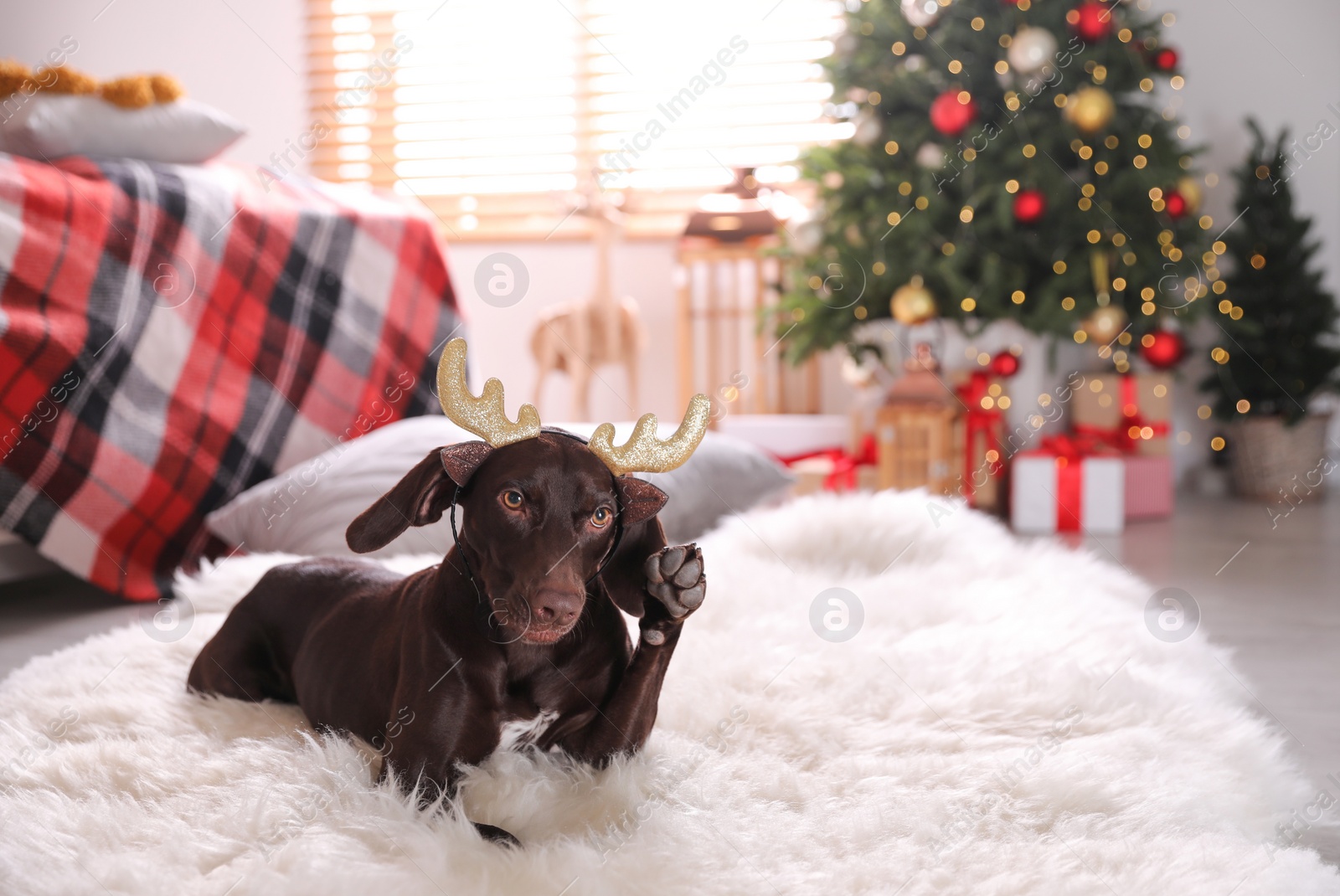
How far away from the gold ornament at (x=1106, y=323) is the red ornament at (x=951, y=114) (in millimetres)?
658

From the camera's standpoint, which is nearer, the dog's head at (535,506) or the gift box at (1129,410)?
the dog's head at (535,506)

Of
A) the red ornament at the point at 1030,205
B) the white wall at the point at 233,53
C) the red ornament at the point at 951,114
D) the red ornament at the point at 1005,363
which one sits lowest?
the red ornament at the point at 1005,363

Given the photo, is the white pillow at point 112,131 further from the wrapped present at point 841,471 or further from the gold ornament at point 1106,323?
the gold ornament at point 1106,323

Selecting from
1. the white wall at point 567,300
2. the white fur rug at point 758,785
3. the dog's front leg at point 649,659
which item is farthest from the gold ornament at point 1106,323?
the dog's front leg at point 649,659

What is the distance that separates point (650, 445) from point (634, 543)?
0.09 metres

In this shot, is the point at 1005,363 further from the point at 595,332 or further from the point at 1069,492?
the point at 595,332

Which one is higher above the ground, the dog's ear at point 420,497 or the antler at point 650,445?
the antler at point 650,445

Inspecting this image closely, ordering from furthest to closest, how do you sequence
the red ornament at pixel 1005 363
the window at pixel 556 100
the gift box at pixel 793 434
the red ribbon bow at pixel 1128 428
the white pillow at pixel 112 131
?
the window at pixel 556 100 < the gift box at pixel 793 434 < the red ribbon bow at pixel 1128 428 < the red ornament at pixel 1005 363 < the white pillow at pixel 112 131

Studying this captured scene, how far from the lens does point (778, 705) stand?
1.22 metres

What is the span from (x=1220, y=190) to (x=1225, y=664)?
3001mm

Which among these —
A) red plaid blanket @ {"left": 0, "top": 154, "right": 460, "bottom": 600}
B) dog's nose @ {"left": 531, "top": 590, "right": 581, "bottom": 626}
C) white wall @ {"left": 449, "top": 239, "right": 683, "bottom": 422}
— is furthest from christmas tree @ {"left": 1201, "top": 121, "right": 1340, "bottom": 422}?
dog's nose @ {"left": 531, "top": 590, "right": 581, "bottom": 626}

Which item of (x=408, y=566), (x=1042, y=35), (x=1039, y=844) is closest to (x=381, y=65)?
(x=1042, y=35)

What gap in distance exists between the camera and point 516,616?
2.83 ft

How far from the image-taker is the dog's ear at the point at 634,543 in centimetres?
94
